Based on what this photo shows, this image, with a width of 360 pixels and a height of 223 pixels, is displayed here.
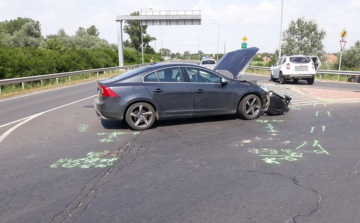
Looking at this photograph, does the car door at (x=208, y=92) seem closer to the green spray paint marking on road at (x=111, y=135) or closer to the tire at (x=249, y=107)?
the tire at (x=249, y=107)

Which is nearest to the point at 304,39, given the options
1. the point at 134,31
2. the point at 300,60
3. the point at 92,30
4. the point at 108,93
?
the point at 300,60

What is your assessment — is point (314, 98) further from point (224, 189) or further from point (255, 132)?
point (224, 189)

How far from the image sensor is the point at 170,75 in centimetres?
743

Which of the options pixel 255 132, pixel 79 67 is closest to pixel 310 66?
pixel 255 132

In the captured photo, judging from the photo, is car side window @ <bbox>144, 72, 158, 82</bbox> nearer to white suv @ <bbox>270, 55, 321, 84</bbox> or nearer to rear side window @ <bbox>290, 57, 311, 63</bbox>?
white suv @ <bbox>270, 55, 321, 84</bbox>

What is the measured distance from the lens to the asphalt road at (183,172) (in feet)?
11.2

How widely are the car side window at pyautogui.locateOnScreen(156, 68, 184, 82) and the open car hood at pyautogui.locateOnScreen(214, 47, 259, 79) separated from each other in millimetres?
2004

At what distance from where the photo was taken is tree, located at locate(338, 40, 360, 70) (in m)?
38.6

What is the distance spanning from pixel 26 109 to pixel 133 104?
19.0 ft

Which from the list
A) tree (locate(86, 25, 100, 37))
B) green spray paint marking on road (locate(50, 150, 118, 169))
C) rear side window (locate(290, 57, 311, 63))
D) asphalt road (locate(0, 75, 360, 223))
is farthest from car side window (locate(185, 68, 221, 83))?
tree (locate(86, 25, 100, 37))

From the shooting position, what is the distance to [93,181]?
4.26 meters

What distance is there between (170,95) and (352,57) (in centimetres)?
3984

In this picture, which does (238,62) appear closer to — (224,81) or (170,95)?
(224,81)

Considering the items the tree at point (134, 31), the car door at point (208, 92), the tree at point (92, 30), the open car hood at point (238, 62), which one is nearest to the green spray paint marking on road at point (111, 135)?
the car door at point (208, 92)
